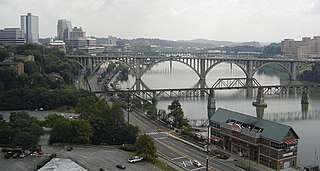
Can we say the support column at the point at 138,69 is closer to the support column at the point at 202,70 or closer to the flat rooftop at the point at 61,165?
the support column at the point at 202,70

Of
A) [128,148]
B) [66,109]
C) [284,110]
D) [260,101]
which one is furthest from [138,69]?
[128,148]

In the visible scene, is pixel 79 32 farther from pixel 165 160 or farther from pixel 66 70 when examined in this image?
pixel 165 160

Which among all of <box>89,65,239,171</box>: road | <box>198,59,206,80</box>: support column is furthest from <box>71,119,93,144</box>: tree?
<box>198,59,206,80</box>: support column

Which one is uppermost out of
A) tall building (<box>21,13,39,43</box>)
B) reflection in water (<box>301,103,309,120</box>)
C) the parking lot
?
tall building (<box>21,13,39,43</box>)

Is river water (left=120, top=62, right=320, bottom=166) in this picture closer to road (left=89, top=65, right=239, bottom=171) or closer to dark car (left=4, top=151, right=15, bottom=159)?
road (left=89, top=65, right=239, bottom=171)

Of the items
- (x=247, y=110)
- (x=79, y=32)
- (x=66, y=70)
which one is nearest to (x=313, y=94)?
(x=247, y=110)

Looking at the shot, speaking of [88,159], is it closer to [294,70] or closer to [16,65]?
[16,65]

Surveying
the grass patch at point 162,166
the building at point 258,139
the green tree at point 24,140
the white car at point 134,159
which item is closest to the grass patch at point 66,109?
the green tree at point 24,140
